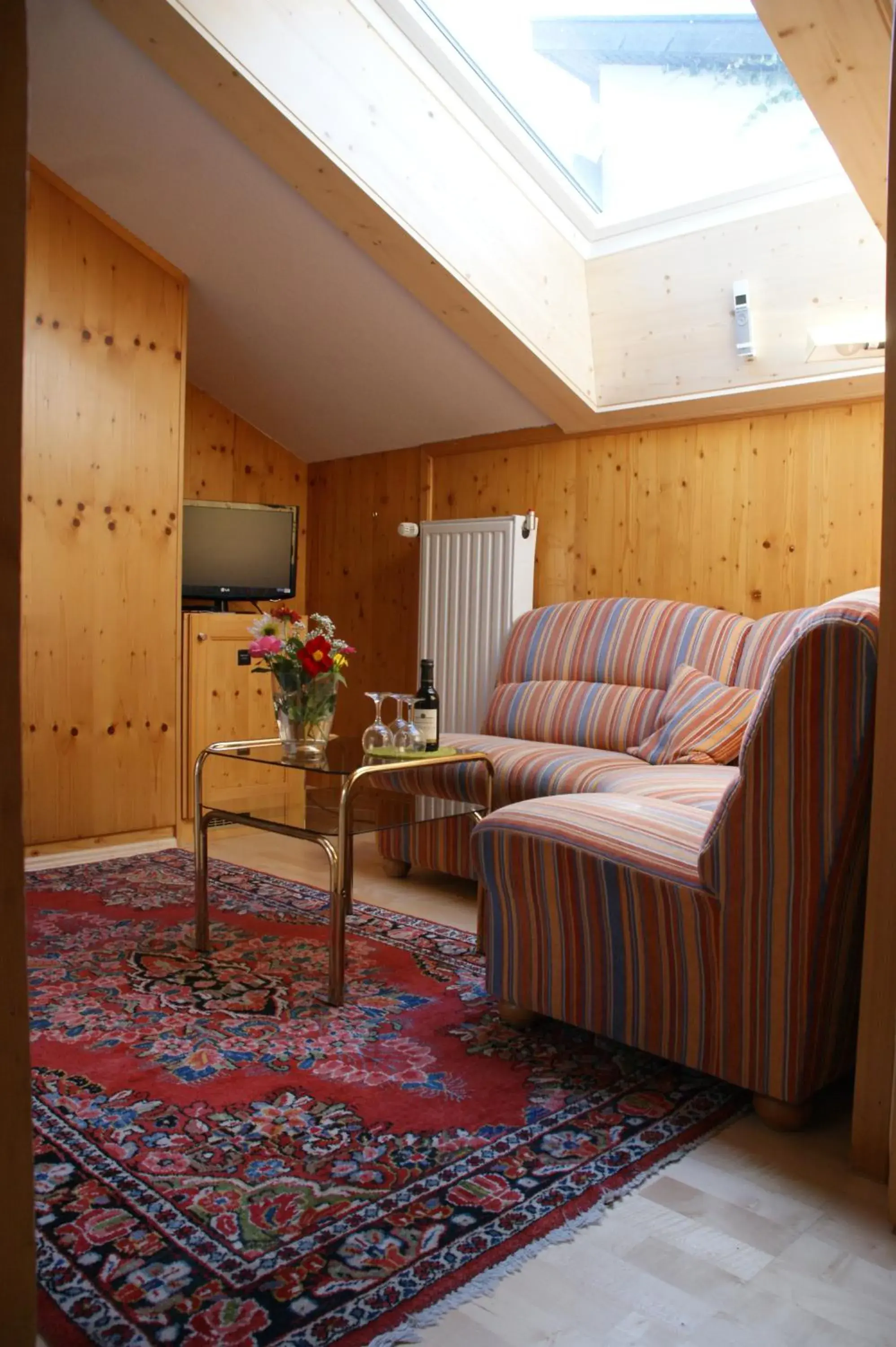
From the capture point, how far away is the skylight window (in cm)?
307

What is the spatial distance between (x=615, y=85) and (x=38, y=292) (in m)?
2.11

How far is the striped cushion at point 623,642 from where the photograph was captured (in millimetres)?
3707

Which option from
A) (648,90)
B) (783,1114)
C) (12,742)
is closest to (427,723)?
(783,1114)

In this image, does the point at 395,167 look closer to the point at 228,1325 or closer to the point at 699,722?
the point at 699,722

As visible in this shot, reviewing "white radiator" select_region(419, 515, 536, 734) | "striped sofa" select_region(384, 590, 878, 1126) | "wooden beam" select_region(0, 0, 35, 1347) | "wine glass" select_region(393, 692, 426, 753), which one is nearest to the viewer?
"wooden beam" select_region(0, 0, 35, 1347)

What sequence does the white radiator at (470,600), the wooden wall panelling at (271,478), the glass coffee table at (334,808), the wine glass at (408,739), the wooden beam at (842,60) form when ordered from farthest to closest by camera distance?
the wooden wall panelling at (271,478)
the white radiator at (470,600)
the wine glass at (408,739)
the glass coffee table at (334,808)
the wooden beam at (842,60)

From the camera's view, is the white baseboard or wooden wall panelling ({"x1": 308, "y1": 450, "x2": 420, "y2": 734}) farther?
wooden wall panelling ({"x1": 308, "y1": 450, "x2": 420, "y2": 734})

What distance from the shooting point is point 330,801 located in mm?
2953

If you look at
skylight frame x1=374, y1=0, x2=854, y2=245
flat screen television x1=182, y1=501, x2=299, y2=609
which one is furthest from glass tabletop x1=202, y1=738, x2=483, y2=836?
skylight frame x1=374, y1=0, x2=854, y2=245

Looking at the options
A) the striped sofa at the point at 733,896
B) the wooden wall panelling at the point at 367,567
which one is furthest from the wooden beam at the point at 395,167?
the striped sofa at the point at 733,896

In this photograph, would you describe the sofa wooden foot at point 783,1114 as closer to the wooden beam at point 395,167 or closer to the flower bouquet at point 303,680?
the flower bouquet at point 303,680

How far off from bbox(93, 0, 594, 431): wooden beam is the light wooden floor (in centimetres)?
298

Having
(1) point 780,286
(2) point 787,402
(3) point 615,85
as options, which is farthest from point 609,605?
(3) point 615,85

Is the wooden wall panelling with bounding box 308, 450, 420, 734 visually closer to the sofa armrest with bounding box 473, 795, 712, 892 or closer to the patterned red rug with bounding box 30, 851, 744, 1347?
the patterned red rug with bounding box 30, 851, 744, 1347
